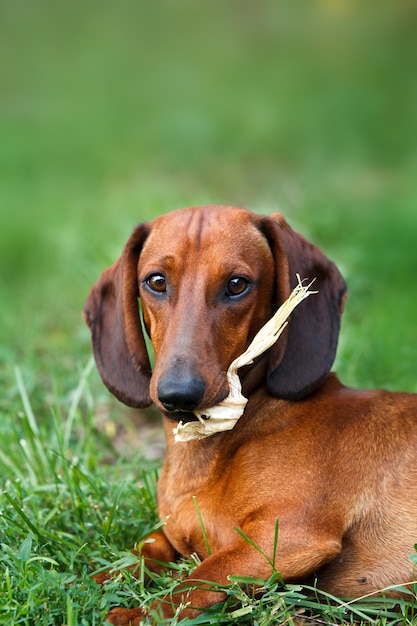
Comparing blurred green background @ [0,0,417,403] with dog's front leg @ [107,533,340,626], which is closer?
dog's front leg @ [107,533,340,626]

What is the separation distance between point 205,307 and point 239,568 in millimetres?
922

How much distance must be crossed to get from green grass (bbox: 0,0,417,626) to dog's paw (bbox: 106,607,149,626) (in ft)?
0.12

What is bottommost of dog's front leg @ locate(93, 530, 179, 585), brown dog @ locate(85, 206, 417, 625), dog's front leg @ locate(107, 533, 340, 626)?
dog's front leg @ locate(93, 530, 179, 585)

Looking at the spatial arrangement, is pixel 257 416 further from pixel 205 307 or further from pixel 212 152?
pixel 212 152

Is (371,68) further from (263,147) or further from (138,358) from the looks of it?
(138,358)

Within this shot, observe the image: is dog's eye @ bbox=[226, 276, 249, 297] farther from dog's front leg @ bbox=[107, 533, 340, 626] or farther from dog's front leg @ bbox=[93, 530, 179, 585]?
dog's front leg @ bbox=[93, 530, 179, 585]

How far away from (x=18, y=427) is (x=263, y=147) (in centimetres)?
989

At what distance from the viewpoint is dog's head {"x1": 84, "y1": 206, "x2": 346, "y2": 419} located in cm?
320

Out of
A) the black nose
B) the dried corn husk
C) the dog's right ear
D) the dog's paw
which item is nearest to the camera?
the black nose

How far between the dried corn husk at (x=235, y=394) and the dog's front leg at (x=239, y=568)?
1.39 feet

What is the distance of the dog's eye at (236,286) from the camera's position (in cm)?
342

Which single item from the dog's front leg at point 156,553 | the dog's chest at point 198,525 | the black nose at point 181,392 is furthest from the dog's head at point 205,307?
the dog's front leg at point 156,553

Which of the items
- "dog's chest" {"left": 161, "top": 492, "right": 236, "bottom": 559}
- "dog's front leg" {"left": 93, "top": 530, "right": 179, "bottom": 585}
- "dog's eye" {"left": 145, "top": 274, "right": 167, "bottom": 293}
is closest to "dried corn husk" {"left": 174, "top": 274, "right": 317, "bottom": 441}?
"dog's chest" {"left": 161, "top": 492, "right": 236, "bottom": 559}

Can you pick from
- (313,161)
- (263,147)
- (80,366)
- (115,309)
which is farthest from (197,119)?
(115,309)
